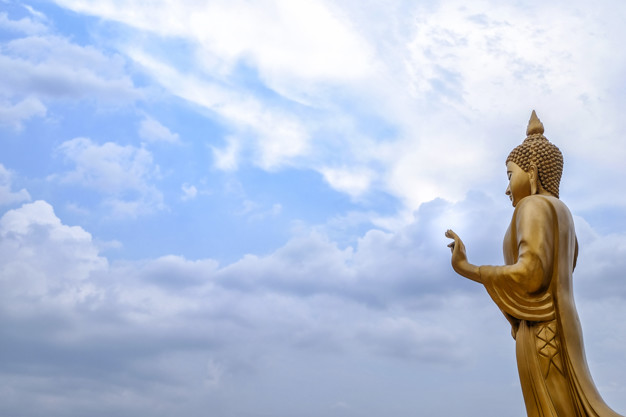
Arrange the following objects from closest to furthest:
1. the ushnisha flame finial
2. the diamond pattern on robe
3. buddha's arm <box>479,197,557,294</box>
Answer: the diamond pattern on robe → buddha's arm <box>479,197,557,294</box> → the ushnisha flame finial

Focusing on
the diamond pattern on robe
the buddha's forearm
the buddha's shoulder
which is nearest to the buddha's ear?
the buddha's shoulder

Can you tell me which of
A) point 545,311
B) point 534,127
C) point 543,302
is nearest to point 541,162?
point 534,127

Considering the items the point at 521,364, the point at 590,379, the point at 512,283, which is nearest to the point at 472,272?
the point at 512,283

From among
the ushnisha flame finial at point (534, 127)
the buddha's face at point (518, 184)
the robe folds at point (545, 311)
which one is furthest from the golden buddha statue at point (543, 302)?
the ushnisha flame finial at point (534, 127)

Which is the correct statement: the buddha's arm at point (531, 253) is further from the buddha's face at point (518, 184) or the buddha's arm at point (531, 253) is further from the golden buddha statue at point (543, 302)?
the buddha's face at point (518, 184)

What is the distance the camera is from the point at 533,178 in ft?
31.9

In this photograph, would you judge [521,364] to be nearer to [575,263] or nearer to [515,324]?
[515,324]

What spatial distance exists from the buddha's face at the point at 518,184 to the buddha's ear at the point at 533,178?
0.04m

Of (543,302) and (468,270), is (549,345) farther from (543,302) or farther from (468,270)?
(468,270)

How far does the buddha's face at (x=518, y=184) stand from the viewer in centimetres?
976

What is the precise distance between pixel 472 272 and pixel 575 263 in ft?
5.39

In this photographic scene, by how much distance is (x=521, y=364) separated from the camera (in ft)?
29.1

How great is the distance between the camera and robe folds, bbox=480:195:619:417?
8500 millimetres

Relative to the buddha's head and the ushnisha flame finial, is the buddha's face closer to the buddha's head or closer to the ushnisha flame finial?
the buddha's head
